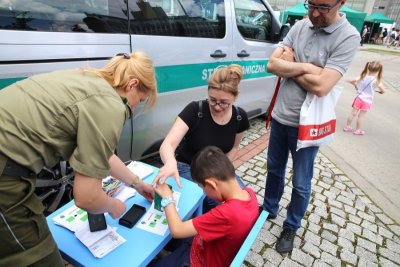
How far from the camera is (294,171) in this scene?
217cm

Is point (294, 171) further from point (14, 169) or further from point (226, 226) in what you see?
point (14, 169)

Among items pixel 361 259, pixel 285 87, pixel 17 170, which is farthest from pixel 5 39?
pixel 361 259

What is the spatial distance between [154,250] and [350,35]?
1660 mm

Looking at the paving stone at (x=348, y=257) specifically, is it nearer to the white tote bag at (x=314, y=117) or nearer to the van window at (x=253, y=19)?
the white tote bag at (x=314, y=117)

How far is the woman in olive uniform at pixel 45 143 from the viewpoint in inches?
38.1

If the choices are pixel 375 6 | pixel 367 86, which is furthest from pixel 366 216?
pixel 375 6

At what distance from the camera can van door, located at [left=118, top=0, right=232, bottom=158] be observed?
2.35m

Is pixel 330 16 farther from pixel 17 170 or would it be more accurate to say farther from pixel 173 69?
pixel 17 170

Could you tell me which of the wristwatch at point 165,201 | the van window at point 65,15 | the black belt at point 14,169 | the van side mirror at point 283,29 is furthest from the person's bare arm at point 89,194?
the van side mirror at point 283,29

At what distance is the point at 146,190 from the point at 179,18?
170cm

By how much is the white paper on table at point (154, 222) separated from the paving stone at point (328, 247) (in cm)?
157

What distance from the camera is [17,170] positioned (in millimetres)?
978

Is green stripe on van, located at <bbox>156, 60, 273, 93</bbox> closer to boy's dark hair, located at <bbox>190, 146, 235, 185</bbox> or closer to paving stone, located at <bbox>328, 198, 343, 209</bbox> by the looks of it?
boy's dark hair, located at <bbox>190, 146, 235, 185</bbox>

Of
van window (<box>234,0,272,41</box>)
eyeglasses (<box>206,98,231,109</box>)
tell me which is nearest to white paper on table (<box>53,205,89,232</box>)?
eyeglasses (<box>206,98,231,109</box>)
